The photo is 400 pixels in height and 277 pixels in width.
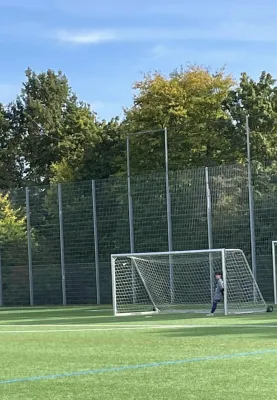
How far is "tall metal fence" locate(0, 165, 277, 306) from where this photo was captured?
→ 3309 cm

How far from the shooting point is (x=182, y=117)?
5197 cm

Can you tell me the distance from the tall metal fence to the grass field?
11938 millimetres

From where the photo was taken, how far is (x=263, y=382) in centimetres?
988

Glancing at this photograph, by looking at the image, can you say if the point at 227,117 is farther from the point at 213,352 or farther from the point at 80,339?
the point at 213,352

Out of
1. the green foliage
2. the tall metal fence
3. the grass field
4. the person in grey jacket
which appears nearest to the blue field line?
the grass field

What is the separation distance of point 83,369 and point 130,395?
8.78ft

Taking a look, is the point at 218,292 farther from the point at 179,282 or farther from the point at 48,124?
the point at 48,124

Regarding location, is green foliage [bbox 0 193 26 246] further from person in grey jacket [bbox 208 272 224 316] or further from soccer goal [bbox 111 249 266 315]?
person in grey jacket [bbox 208 272 224 316]

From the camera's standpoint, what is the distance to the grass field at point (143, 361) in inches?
375

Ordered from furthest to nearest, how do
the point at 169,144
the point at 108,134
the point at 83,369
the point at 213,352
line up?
the point at 108,134
the point at 169,144
the point at 213,352
the point at 83,369

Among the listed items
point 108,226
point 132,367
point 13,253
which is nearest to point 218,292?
point 108,226

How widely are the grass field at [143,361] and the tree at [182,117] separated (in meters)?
26.4

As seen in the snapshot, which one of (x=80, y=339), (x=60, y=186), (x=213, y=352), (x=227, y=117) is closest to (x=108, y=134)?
(x=227, y=117)

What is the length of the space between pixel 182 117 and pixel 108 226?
16.9m
